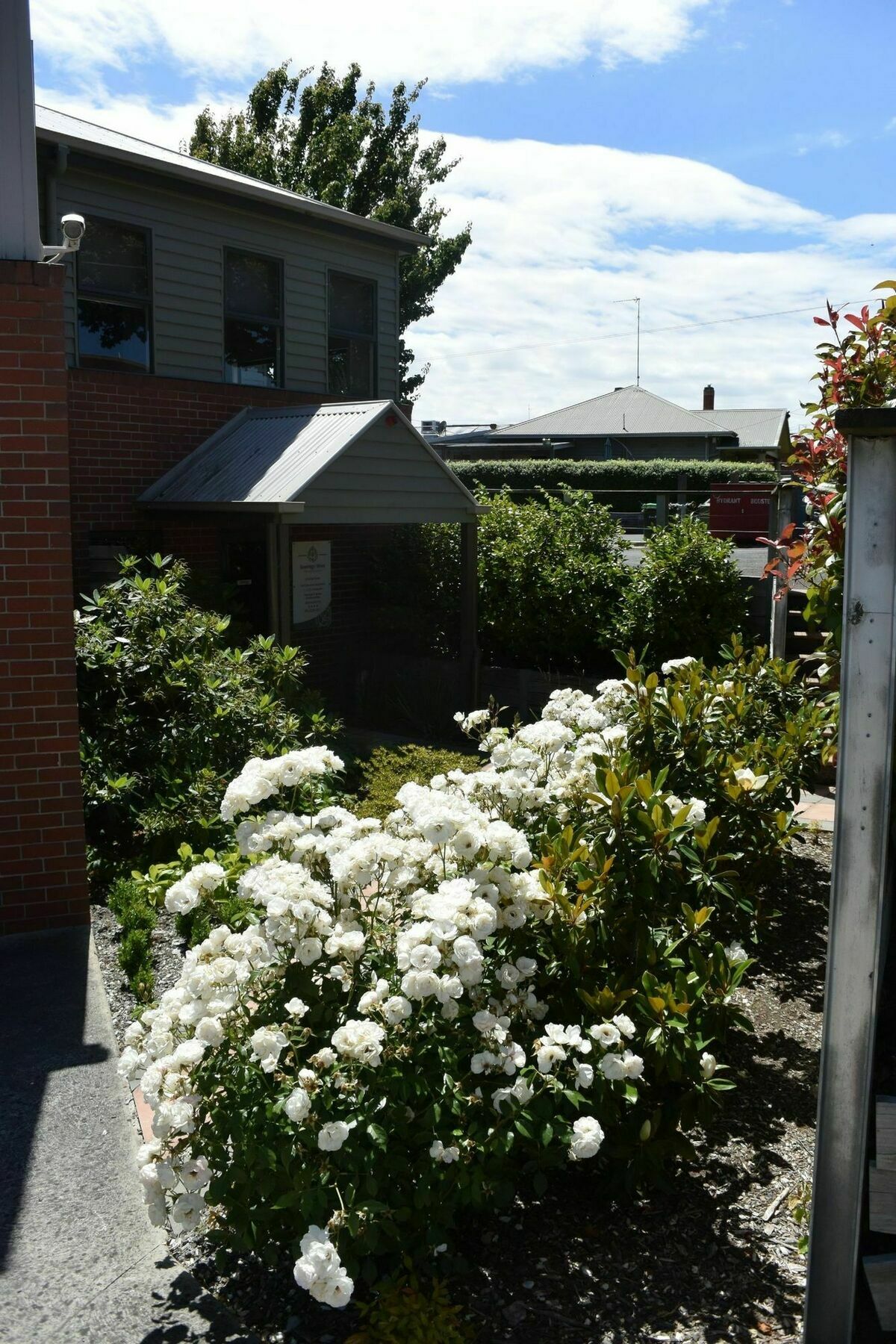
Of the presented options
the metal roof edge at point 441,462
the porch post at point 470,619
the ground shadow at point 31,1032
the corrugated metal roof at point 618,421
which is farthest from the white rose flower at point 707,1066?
the corrugated metal roof at point 618,421

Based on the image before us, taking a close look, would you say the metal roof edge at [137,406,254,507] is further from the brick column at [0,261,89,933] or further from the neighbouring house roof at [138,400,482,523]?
the brick column at [0,261,89,933]

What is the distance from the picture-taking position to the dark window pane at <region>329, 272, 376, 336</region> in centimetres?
1350

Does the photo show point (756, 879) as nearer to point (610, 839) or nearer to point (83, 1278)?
point (610, 839)

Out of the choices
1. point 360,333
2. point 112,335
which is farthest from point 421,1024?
point 360,333

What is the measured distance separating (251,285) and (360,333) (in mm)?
1806

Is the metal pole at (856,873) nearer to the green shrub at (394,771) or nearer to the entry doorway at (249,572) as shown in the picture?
the green shrub at (394,771)

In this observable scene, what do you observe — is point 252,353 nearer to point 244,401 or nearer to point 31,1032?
point 244,401

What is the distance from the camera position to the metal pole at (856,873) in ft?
8.09

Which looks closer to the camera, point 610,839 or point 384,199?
point 610,839

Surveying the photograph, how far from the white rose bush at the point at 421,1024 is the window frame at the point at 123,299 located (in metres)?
8.08

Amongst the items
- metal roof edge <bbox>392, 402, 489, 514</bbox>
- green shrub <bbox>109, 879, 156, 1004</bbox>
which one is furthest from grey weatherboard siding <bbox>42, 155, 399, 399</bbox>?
green shrub <bbox>109, 879, 156, 1004</bbox>

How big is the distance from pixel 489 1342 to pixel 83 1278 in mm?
1126

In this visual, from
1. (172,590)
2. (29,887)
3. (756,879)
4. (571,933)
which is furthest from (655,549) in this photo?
(571,933)

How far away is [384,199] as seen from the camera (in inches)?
1043
